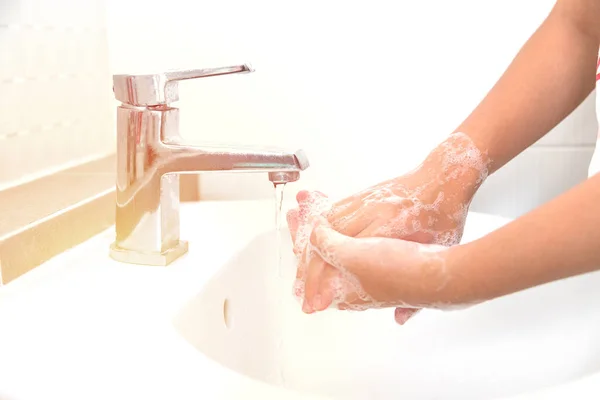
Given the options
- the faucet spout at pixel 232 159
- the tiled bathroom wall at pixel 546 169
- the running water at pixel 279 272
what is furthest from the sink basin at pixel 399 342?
the tiled bathroom wall at pixel 546 169

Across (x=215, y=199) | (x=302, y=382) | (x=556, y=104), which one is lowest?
(x=302, y=382)

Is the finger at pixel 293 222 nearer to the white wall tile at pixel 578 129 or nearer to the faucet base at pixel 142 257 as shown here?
the faucet base at pixel 142 257

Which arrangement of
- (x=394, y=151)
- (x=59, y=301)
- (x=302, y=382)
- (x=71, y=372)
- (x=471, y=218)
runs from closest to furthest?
(x=71, y=372) → (x=59, y=301) → (x=302, y=382) → (x=471, y=218) → (x=394, y=151)

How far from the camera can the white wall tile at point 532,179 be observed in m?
0.93

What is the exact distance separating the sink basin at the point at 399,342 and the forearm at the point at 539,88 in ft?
0.62

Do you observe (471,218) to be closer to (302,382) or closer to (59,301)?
(302,382)

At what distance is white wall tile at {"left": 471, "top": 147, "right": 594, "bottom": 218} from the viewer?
3.05 ft

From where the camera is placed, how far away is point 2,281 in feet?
2.06

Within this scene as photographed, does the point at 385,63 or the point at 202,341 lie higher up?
the point at 385,63

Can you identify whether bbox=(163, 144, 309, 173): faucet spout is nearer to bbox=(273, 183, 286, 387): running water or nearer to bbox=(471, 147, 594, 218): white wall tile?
bbox=(273, 183, 286, 387): running water

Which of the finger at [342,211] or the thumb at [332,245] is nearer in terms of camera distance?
the thumb at [332,245]

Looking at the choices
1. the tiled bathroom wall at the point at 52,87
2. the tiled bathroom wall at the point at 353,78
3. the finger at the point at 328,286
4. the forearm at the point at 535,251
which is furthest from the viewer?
the tiled bathroom wall at the point at 353,78

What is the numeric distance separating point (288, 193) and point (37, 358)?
1.70ft

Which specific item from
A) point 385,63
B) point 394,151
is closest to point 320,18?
point 385,63
